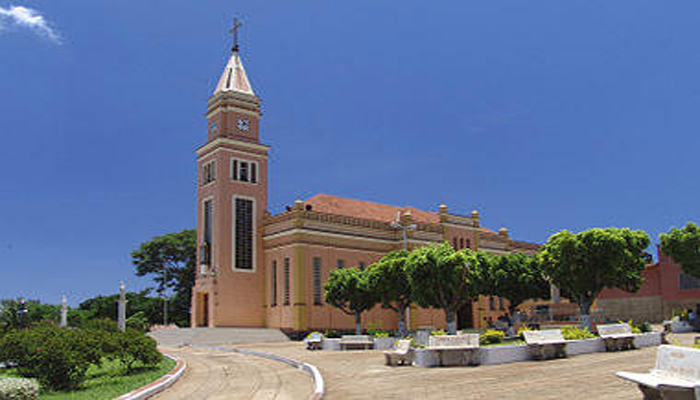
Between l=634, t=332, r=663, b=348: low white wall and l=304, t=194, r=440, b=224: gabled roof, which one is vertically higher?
l=304, t=194, r=440, b=224: gabled roof

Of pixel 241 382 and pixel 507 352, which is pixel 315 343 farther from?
Result: pixel 507 352

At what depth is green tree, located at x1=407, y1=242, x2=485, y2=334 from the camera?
93.5 ft

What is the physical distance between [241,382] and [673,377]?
35.7 ft

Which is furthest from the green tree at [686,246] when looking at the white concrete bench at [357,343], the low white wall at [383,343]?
the white concrete bench at [357,343]

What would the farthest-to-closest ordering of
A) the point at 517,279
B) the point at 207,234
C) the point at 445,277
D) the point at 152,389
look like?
1. the point at 207,234
2. the point at 517,279
3. the point at 445,277
4. the point at 152,389

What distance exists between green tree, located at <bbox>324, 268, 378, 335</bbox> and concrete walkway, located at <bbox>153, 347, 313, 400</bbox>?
54.8 ft

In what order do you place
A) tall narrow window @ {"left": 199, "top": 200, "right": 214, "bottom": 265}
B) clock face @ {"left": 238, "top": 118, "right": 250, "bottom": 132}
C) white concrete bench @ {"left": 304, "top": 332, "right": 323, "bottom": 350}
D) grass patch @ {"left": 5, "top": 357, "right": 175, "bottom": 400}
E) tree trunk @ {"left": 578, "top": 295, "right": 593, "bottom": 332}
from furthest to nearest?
clock face @ {"left": 238, "top": 118, "right": 250, "bottom": 132}, tall narrow window @ {"left": 199, "top": 200, "right": 214, "bottom": 265}, white concrete bench @ {"left": 304, "top": 332, "right": 323, "bottom": 350}, tree trunk @ {"left": 578, "top": 295, "right": 593, "bottom": 332}, grass patch @ {"left": 5, "top": 357, "right": 175, "bottom": 400}

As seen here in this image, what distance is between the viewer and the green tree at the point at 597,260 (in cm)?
2834

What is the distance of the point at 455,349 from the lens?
17.0m

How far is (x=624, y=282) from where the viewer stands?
2888 cm

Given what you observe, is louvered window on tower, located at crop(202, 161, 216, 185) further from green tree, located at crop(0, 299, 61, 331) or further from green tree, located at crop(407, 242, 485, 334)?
green tree, located at crop(407, 242, 485, 334)

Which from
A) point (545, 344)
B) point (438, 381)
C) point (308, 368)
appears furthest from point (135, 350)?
point (545, 344)

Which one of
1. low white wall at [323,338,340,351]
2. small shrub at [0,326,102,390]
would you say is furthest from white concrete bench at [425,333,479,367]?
low white wall at [323,338,340,351]

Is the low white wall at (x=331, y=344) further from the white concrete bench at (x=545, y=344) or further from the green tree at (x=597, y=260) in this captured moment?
the white concrete bench at (x=545, y=344)
